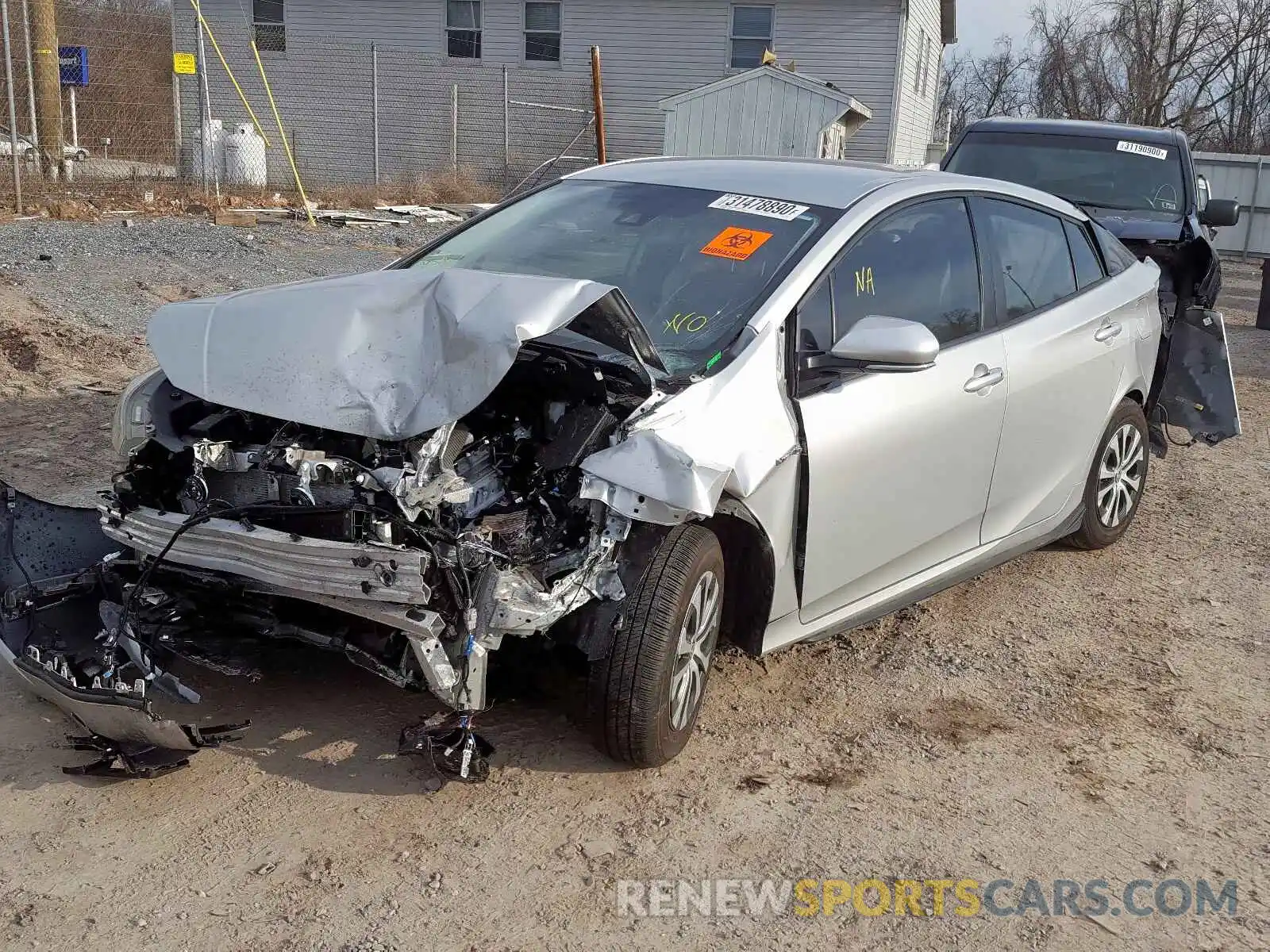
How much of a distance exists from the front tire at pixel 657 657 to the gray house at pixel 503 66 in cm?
1997

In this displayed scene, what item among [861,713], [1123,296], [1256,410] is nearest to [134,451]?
[861,713]

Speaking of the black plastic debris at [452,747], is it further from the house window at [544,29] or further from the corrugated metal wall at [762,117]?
the house window at [544,29]

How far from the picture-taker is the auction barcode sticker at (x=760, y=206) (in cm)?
418

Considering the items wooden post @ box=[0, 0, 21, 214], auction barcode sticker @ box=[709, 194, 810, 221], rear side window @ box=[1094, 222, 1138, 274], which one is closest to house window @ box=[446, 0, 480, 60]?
wooden post @ box=[0, 0, 21, 214]

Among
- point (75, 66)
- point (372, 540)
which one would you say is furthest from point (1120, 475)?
point (75, 66)

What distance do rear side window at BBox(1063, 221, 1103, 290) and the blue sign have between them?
42.8ft

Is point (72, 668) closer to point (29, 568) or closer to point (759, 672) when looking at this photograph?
point (29, 568)

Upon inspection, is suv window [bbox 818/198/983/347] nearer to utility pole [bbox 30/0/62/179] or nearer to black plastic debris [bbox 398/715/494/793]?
black plastic debris [bbox 398/715/494/793]

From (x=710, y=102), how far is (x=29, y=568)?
15.5 metres

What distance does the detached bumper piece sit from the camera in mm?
3096

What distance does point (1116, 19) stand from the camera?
1435 inches

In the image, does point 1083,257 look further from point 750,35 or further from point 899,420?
point 750,35

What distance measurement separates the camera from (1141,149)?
364 inches

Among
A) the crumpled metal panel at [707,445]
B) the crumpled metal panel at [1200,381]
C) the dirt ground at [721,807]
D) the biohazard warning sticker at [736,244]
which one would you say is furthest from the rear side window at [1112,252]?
the crumpled metal panel at [707,445]
